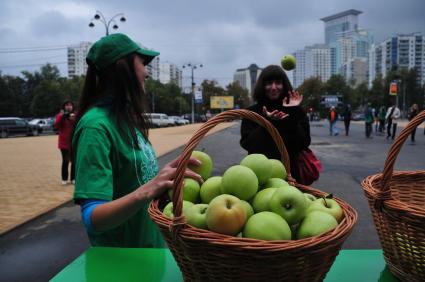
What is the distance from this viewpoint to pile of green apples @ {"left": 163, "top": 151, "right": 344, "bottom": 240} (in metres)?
1.18

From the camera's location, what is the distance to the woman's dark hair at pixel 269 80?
3371 mm

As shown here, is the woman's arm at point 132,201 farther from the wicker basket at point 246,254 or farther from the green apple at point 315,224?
the green apple at point 315,224

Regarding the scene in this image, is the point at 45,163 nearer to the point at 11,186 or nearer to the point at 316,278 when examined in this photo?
the point at 11,186

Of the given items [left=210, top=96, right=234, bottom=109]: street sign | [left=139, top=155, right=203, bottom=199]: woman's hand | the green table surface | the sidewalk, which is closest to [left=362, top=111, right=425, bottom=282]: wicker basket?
the green table surface

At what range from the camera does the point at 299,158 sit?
3160 mm

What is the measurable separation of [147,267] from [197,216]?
1.73ft

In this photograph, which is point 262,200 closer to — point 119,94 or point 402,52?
point 119,94

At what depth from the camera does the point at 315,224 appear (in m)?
1.21

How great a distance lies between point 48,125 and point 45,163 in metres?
31.2

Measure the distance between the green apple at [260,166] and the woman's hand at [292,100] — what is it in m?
1.66

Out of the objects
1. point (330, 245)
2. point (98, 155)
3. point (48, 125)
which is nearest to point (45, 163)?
point (98, 155)

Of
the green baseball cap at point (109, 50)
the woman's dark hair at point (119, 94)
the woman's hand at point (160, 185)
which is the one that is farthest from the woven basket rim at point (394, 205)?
the green baseball cap at point (109, 50)

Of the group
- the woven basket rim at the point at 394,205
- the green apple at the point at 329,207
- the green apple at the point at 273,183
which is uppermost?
the green apple at the point at 273,183

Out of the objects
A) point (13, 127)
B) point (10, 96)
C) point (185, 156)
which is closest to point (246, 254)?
point (185, 156)
